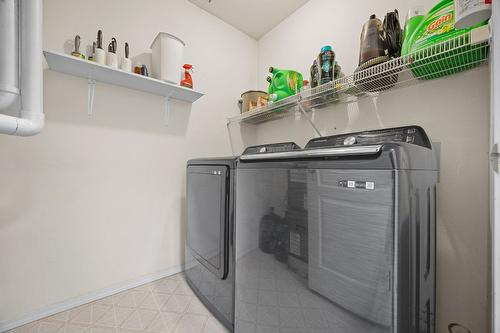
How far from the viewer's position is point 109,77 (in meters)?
1.53

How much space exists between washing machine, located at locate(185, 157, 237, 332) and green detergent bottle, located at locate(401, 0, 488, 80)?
1.12 meters

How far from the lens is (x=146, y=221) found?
1.78 meters

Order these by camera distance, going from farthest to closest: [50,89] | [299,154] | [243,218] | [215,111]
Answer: [215,111], [50,89], [243,218], [299,154]

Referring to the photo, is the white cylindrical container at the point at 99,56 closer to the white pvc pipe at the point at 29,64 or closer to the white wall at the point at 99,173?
the white wall at the point at 99,173

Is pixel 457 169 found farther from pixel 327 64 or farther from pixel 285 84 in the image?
pixel 285 84

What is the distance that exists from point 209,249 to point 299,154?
0.98 meters

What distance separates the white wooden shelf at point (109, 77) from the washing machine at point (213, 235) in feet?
2.15

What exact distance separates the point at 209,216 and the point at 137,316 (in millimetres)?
798

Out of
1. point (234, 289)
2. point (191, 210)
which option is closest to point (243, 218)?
point (234, 289)

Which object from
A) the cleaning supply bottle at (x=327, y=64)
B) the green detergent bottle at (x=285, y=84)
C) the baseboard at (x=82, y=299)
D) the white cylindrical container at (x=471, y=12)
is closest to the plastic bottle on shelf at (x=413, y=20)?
the white cylindrical container at (x=471, y=12)

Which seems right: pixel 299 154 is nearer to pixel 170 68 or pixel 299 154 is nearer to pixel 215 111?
pixel 170 68

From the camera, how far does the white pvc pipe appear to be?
1.00 meters

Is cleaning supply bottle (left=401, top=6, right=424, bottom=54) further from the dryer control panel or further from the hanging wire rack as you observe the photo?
the dryer control panel

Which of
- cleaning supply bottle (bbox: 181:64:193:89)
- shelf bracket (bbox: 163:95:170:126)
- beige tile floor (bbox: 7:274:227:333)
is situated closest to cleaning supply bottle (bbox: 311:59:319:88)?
cleaning supply bottle (bbox: 181:64:193:89)
